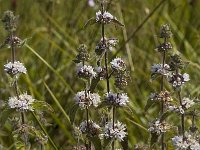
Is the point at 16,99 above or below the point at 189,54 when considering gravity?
below

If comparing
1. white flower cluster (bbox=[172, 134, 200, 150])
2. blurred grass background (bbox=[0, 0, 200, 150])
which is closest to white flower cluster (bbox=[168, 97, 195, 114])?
white flower cluster (bbox=[172, 134, 200, 150])

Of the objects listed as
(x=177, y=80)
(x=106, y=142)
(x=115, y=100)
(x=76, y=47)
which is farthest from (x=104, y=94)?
(x=76, y=47)

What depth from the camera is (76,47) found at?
4051 mm

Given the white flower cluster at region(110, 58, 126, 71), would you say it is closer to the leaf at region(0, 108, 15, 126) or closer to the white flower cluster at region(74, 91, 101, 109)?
the white flower cluster at region(74, 91, 101, 109)

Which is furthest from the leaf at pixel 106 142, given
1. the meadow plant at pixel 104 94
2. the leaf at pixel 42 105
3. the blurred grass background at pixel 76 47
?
the blurred grass background at pixel 76 47

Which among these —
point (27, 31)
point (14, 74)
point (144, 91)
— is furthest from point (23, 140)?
point (27, 31)

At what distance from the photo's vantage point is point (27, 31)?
15.1 feet

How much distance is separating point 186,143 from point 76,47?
82.7 inches

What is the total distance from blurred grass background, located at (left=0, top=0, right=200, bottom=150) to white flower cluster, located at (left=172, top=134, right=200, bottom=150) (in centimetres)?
94

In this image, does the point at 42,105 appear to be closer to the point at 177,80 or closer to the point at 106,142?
the point at 106,142

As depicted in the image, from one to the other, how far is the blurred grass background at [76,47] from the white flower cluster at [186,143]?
3.09 feet

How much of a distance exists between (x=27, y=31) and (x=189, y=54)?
1.39m

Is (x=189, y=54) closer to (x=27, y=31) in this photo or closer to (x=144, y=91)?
(x=144, y=91)

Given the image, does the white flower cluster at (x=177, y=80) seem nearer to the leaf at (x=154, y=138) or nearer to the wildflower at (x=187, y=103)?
the wildflower at (x=187, y=103)
